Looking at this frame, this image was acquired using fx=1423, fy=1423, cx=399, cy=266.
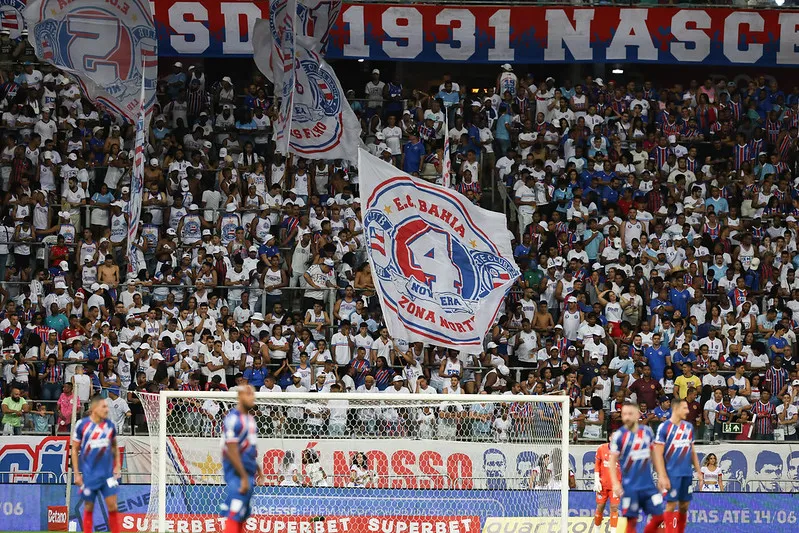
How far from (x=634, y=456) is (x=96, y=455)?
18.6 feet

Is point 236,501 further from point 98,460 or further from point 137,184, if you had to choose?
point 137,184

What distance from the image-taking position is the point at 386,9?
29969 mm

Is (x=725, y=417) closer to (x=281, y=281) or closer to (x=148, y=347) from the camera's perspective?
(x=281, y=281)

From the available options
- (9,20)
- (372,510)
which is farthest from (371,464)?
(9,20)

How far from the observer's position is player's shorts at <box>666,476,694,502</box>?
1570 cm

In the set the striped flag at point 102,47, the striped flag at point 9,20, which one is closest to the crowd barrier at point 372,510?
the striped flag at point 102,47

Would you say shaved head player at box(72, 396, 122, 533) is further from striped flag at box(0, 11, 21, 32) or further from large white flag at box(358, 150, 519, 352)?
striped flag at box(0, 11, 21, 32)

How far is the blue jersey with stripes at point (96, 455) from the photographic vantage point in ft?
49.4

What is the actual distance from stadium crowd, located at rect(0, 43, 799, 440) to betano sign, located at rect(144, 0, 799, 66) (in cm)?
71

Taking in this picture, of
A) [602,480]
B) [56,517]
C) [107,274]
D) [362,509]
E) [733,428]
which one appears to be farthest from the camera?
[107,274]

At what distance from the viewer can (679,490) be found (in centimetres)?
1582

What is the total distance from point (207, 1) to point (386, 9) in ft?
12.3

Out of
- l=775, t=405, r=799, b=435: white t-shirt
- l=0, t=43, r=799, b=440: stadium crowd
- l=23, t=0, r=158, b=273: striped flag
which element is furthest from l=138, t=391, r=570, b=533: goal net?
l=775, t=405, r=799, b=435: white t-shirt

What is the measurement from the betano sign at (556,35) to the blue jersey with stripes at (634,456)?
640 inches
